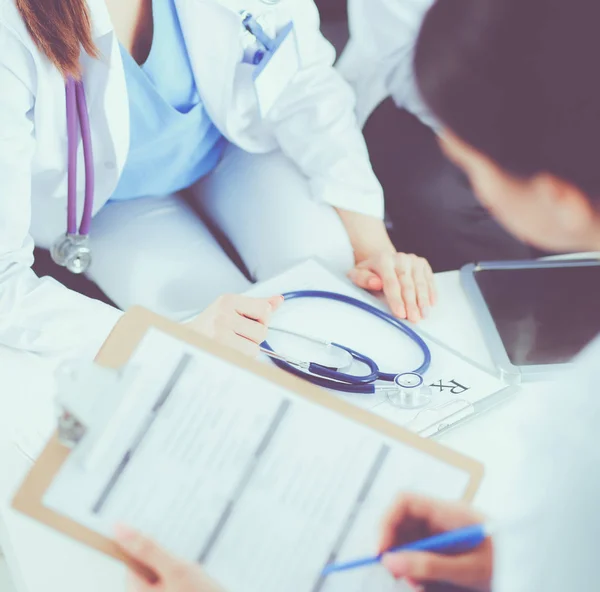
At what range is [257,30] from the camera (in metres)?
0.93

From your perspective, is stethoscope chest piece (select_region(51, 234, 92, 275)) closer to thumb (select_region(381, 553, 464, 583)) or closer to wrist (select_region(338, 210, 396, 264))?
wrist (select_region(338, 210, 396, 264))

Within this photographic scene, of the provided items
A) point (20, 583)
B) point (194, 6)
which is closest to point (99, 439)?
point (20, 583)

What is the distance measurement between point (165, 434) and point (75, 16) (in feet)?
1.66

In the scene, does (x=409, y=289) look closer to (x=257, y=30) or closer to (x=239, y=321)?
(x=239, y=321)

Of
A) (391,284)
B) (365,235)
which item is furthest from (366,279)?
(365,235)

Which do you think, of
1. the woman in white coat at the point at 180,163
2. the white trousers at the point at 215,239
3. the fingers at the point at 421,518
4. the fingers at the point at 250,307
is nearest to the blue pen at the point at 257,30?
the woman in white coat at the point at 180,163

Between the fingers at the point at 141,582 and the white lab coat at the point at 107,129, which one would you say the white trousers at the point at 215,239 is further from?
the fingers at the point at 141,582

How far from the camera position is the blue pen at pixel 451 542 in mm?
438

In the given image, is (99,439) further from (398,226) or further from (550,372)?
(398,226)

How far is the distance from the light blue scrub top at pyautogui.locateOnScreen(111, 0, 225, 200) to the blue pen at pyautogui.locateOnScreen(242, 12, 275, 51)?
0.29ft

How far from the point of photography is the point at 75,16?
749mm

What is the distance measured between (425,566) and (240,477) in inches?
5.3

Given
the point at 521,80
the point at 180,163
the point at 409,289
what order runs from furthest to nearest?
the point at 180,163, the point at 409,289, the point at 521,80

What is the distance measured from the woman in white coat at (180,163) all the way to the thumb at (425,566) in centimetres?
29
